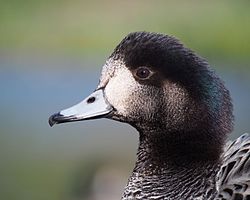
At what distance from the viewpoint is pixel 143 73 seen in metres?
4.63

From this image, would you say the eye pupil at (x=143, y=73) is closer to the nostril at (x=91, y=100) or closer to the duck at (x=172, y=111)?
the duck at (x=172, y=111)

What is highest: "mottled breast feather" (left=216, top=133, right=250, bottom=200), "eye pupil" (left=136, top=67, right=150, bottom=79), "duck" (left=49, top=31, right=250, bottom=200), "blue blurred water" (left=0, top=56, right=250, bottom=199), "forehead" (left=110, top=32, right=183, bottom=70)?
"blue blurred water" (left=0, top=56, right=250, bottom=199)

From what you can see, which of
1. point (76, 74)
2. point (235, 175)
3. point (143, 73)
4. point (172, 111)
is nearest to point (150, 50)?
point (143, 73)

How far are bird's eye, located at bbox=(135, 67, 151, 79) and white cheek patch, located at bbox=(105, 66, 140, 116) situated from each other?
0.11 feet

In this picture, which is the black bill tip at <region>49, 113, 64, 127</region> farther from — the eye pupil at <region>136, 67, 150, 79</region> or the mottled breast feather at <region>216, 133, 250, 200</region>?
the mottled breast feather at <region>216, 133, 250, 200</region>

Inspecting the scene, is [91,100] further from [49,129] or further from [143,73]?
[49,129]

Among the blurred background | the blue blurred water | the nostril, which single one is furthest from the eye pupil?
the blue blurred water

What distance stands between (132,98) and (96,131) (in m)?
5.59

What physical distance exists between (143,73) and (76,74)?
7.49 meters

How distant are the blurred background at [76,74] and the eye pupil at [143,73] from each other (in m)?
3.77

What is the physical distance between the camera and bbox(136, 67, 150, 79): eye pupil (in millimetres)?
4625

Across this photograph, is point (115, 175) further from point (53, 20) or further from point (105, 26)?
point (53, 20)

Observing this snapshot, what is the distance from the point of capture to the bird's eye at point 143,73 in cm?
A: 462

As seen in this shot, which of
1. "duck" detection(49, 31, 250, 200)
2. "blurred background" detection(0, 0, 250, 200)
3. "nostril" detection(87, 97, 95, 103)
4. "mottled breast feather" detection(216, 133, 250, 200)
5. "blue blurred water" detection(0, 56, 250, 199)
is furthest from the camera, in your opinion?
"blue blurred water" detection(0, 56, 250, 199)
